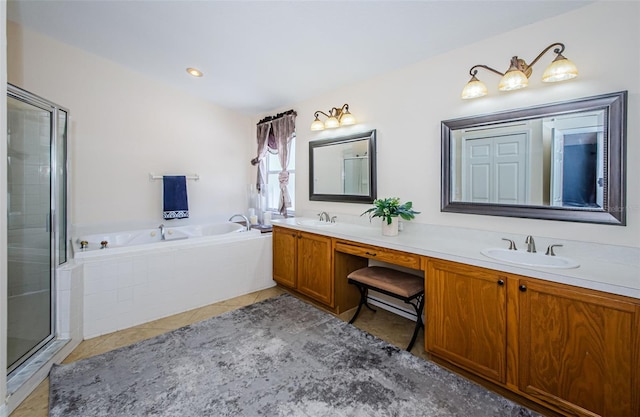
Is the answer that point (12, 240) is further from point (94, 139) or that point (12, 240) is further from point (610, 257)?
point (610, 257)

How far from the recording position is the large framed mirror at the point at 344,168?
2805 millimetres

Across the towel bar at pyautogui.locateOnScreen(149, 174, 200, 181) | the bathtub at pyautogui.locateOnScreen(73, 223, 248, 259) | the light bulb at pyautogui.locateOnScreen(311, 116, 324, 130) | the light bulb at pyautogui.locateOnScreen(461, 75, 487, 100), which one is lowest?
the bathtub at pyautogui.locateOnScreen(73, 223, 248, 259)

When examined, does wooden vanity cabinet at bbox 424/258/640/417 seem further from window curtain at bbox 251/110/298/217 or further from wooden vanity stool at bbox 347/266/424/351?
window curtain at bbox 251/110/298/217

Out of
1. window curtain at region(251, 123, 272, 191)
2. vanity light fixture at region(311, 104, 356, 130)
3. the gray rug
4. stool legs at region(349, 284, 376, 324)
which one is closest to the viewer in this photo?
the gray rug

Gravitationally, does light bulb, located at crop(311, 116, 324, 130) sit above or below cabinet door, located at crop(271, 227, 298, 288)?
above

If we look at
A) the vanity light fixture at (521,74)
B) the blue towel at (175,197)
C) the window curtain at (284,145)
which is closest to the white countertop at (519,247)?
the vanity light fixture at (521,74)

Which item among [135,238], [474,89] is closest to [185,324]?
[135,238]

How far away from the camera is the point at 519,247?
1.88 m

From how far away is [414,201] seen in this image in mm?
2477

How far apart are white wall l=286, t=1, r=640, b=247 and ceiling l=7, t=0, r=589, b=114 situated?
100 millimetres

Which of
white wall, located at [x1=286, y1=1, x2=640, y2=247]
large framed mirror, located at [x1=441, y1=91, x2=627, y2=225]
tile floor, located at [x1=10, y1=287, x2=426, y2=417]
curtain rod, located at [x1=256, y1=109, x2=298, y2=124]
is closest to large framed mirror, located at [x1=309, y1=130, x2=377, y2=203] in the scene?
white wall, located at [x1=286, y1=1, x2=640, y2=247]

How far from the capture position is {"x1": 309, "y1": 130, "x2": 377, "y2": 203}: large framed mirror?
2805 millimetres

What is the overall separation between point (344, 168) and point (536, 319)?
2.08 metres

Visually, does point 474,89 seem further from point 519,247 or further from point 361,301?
point 361,301
